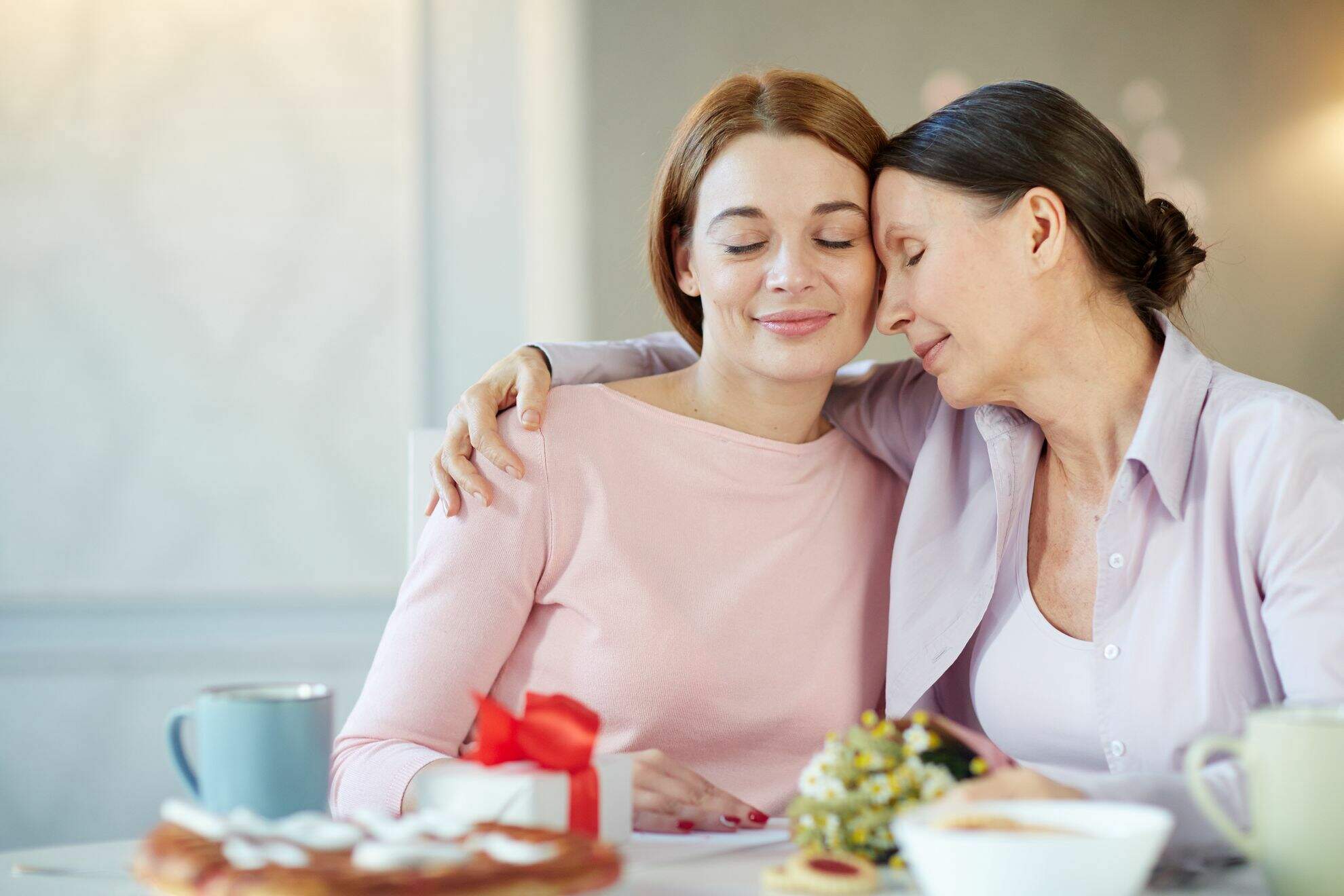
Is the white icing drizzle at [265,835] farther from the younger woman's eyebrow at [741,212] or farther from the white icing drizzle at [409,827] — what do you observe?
the younger woman's eyebrow at [741,212]

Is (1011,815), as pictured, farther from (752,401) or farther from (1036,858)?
(752,401)

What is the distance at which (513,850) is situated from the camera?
2.36ft

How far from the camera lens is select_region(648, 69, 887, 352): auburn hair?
1537 mm

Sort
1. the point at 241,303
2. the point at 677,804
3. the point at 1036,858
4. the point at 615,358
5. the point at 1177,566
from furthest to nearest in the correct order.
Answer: the point at 241,303
the point at 615,358
the point at 1177,566
the point at 677,804
the point at 1036,858

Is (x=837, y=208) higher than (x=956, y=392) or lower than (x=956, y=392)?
higher

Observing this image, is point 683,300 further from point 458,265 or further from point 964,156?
point 458,265

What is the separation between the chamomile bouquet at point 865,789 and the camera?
84 cm

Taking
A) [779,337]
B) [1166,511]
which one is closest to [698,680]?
[779,337]

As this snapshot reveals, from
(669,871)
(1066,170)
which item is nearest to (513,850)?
(669,871)

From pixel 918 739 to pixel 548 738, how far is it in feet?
0.84

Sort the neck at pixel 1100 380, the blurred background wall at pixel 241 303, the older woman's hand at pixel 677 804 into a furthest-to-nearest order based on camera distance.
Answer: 1. the blurred background wall at pixel 241 303
2. the neck at pixel 1100 380
3. the older woman's hand at pixel 677 804

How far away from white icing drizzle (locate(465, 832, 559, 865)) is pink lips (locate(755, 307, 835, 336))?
2.89 ft

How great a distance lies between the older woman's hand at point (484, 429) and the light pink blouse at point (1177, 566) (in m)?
0.48

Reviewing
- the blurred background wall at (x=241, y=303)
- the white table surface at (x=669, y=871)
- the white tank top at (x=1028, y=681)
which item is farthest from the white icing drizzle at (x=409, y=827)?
the blurred background wall at (x=241, y=303)
